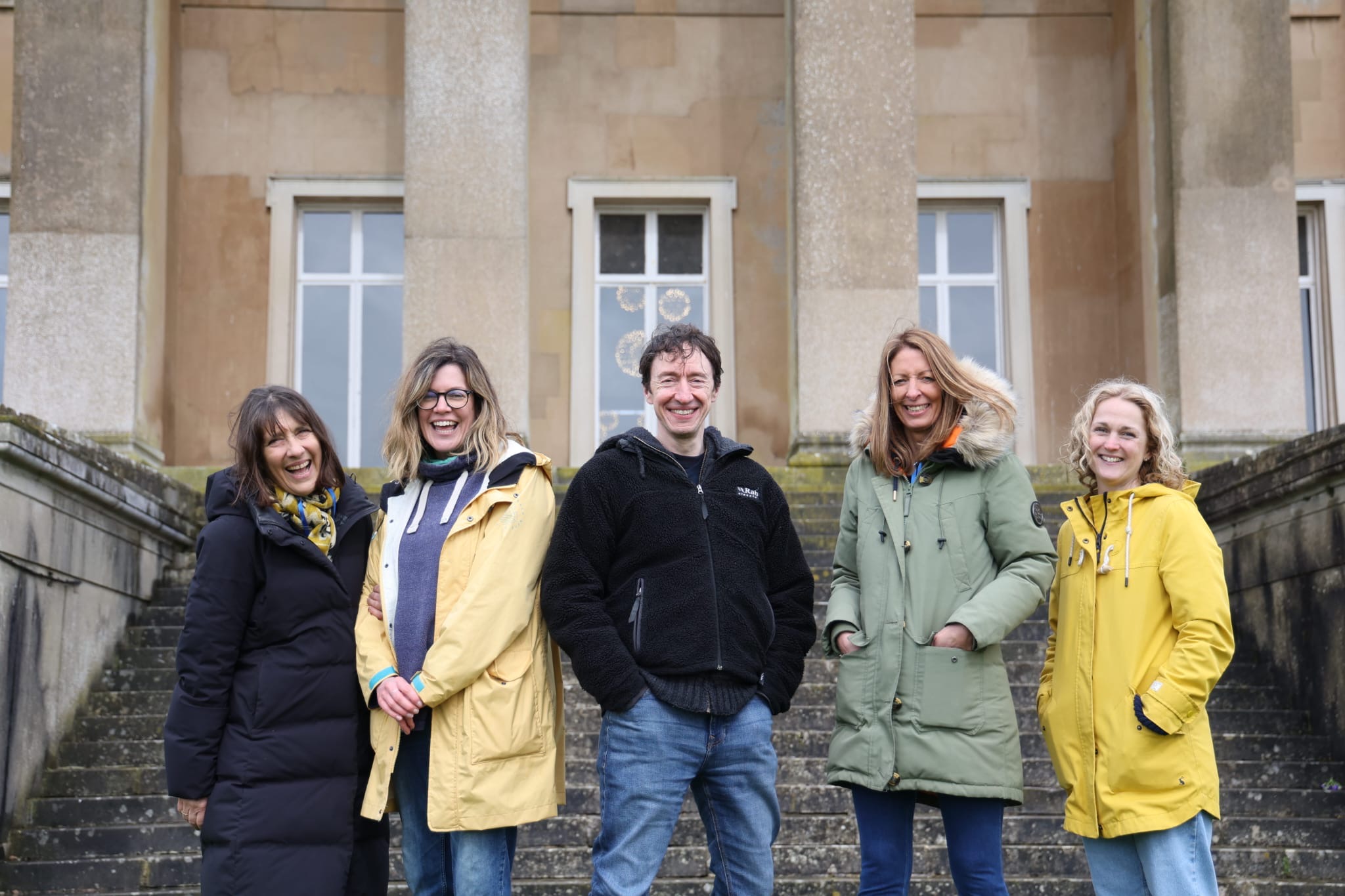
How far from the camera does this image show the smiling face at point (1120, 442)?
3916mm

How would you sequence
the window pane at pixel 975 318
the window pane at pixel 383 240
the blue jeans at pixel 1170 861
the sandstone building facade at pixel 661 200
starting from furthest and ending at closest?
the window pane at pixel 975 318, the window pane at pixel 383 240, the sandstone building facade at pixel 661 200, the blue jeans at pixel 1170 861

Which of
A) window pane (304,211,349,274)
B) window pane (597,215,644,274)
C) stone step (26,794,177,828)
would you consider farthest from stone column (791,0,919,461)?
stone step (26,794,177,828)

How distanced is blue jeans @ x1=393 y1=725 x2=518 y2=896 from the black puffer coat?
12cm

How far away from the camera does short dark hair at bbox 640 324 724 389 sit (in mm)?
3824

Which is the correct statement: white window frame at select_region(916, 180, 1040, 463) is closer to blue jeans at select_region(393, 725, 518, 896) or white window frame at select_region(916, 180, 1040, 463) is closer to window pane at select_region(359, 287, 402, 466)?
window pane at select_region(359, 287, 402, 466)

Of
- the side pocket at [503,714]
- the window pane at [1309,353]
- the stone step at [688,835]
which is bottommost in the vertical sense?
the stone step at [688,835]

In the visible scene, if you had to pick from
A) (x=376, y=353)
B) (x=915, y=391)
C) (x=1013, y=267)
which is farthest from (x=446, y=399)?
(x=1013, y=267)

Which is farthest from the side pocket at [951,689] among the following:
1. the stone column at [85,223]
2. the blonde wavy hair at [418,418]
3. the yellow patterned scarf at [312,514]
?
the stone column at [85,223]

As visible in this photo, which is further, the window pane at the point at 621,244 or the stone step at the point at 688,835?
the window pane at the point at 621,244

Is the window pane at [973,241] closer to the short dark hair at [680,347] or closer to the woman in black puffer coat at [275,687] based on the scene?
the short dark hair at [680,347]

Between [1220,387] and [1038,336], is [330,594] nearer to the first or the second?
[1220,387]

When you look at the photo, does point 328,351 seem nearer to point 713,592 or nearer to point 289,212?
point 289,212

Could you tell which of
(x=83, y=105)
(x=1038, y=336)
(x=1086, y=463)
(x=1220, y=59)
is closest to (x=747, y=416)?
(x=1038, y=336)

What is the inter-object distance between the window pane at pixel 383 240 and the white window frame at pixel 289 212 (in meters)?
0.28
